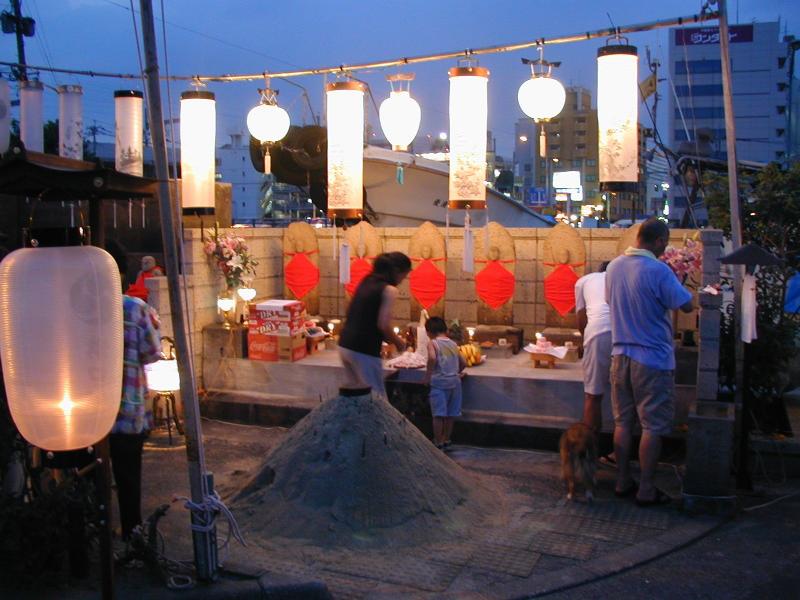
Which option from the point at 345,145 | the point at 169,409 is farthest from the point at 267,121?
the point at 169,409

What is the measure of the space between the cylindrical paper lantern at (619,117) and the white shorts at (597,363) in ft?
5.07

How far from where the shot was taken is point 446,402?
27.7 feet

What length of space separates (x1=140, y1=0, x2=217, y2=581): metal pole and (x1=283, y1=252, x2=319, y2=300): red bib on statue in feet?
23.4

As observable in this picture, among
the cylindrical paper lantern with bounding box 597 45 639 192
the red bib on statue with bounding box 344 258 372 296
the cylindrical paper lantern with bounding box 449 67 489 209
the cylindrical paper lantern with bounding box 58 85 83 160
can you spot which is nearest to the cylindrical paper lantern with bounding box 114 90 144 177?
the cylindrical paper lantern with bounding box 58 85 83 160

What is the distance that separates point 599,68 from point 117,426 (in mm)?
5787

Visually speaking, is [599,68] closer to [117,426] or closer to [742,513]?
[742,513]

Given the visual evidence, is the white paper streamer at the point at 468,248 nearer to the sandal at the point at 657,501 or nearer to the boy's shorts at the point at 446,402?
the boy's shorts at the point at 446,402

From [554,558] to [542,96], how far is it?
529cm

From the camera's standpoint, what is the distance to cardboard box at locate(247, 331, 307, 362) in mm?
10141

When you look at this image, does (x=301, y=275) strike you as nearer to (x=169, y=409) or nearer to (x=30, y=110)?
(x=169, y=409)

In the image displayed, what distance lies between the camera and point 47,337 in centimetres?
421

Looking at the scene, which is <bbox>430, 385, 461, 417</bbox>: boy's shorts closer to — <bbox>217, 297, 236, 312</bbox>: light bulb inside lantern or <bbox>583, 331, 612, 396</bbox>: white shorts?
<bbox>583, 331, 612, 396</bbox>: white shorts

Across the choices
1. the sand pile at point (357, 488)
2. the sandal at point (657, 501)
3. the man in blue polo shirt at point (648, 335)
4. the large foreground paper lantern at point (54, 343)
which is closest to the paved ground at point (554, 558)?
the sandal at point (657, 501)

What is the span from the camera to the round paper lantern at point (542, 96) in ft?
29.6
